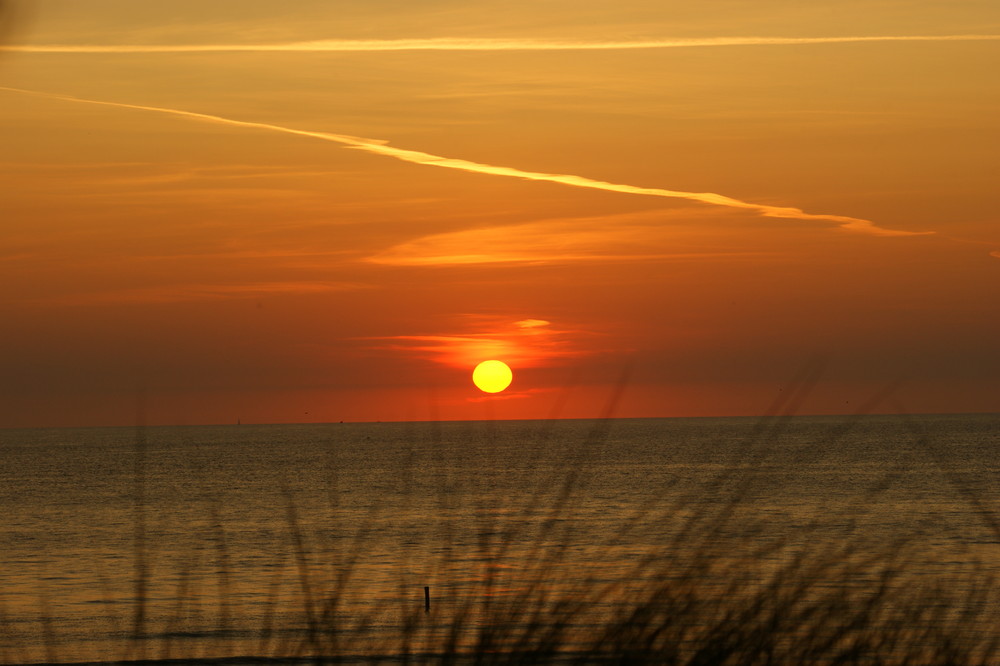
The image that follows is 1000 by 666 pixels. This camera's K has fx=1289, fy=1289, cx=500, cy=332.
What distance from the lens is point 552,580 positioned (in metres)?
3.91

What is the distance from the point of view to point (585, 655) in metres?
3.98

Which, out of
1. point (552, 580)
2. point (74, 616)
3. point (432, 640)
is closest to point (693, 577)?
point (552, 580)

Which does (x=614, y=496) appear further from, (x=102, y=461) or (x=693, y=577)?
(x=102, y=461)

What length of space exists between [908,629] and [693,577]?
1027 millimetres

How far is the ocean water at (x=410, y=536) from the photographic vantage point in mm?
3977

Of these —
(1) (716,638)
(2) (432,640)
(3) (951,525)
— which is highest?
(3) (951,525)

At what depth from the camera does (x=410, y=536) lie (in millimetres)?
61469

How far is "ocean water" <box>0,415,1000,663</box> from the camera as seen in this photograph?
3977mm

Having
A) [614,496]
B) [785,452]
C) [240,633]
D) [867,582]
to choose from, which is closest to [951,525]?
[614,496]

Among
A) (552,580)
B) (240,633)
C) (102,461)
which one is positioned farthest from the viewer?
(102,461)

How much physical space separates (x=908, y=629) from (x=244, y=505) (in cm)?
8734

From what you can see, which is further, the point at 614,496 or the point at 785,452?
the point at 785,452

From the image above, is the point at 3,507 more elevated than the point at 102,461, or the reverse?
the point at 102,461

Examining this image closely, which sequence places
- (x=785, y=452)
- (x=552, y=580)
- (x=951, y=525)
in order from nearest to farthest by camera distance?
1. (x=552, y=580)
2. (x=951, y=525)
3. (x=785, y=452)
